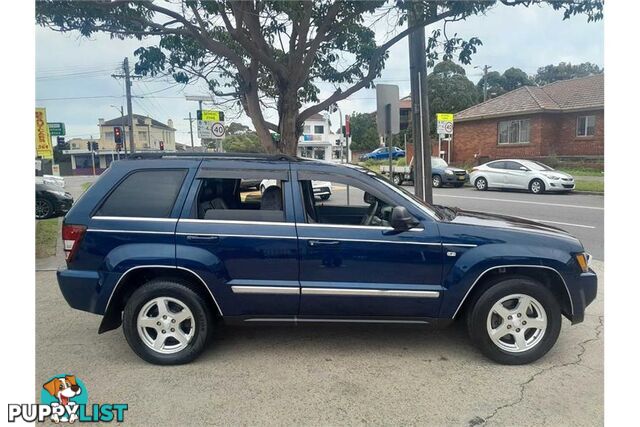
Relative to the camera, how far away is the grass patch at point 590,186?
15458 millimetres

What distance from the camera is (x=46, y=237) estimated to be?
Result: 8.60 meters

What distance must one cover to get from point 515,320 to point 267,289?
215 cm

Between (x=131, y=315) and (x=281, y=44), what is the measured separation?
5691 millimetres

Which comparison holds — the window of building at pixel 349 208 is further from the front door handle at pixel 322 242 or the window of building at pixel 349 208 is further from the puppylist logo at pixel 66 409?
the puppylist logo at pixel 66 409

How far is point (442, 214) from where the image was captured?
147 inches

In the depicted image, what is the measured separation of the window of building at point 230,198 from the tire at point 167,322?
695 mm

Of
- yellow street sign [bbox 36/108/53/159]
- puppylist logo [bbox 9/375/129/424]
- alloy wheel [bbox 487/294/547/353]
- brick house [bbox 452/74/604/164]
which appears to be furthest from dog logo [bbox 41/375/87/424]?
brick house [bbox 452/74/604/164]

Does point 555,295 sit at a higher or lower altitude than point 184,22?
lower

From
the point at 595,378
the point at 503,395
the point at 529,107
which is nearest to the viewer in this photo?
the point at 503,395

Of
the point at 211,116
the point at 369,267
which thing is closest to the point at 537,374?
the point at 369,267

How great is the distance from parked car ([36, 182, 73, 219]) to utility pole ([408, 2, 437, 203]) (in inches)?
417

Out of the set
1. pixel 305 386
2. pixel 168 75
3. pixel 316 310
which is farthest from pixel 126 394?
pixel 168 75

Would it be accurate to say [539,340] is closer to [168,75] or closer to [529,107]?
[168,75]

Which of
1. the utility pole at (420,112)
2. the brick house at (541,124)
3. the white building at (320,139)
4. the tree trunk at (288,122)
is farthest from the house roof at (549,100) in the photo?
the white building at (320,139)
